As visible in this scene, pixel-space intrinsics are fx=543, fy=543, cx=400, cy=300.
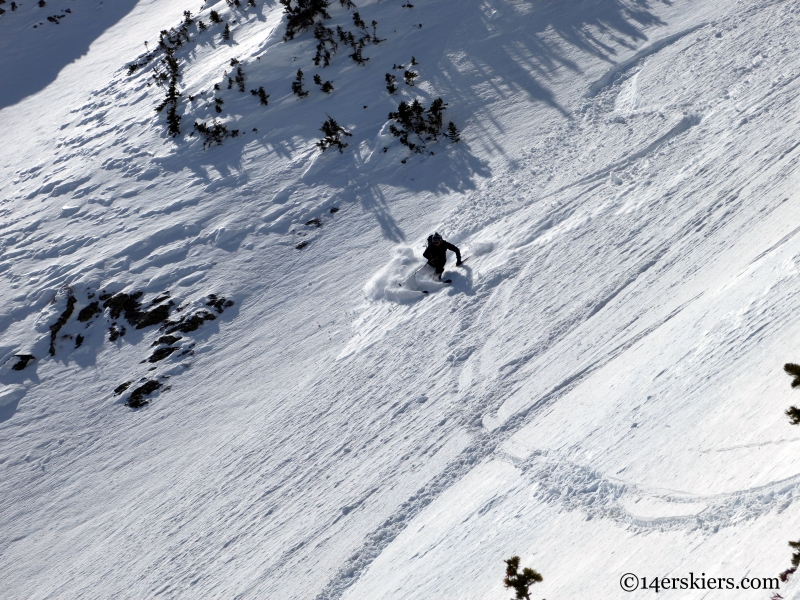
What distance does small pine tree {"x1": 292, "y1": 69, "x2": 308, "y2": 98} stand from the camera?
1403 centimetres

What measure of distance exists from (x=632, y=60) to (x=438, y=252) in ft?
22.7

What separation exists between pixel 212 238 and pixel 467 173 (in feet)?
18.1

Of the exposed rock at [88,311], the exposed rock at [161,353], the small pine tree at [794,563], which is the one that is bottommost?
the small pine tree at [794,563]

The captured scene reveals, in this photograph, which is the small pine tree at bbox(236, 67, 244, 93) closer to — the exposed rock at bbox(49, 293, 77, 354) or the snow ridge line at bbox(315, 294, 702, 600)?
the exposed rock at bbox(49, 293, 77, 354)

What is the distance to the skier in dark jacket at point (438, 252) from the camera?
898cm

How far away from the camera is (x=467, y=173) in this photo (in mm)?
11070

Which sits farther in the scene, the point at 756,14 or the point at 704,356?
the point at 756,14

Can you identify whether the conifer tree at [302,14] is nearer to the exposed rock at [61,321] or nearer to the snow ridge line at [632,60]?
the snow ridge line at [632,60]

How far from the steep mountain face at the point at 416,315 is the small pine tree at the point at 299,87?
13.0 inches

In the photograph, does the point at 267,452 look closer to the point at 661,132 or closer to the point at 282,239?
the point at 282,239

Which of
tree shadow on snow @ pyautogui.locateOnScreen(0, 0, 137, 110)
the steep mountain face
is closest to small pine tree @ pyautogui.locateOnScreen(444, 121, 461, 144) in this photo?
the steep mountain face

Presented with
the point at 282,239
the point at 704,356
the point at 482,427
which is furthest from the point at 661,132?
the point at 282,239

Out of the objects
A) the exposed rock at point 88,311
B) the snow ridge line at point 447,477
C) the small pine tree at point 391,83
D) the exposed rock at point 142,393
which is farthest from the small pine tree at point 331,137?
the snow ridge line at point 447,477

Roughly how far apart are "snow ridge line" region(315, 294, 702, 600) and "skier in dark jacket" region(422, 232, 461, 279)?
3.08 meters
